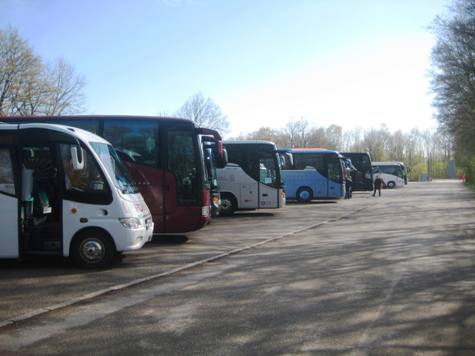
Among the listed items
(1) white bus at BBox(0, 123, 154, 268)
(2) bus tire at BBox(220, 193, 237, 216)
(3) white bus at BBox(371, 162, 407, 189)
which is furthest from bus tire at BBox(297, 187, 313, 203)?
(3) white bus at BBox(371, 162, 407, 189)

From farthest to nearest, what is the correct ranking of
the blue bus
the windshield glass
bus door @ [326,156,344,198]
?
bus door @ [326,156,344,198]
the blue bus
the windshield glass

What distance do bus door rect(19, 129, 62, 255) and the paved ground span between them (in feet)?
1.86

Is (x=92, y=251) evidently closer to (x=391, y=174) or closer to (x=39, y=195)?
(x=39, y=195)

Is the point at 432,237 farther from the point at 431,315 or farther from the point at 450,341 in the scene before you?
the point at 450,341

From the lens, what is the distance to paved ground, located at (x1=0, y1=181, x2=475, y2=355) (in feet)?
17.5

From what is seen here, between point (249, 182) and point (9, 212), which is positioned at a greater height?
point (249, 182)

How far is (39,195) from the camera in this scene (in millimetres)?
9805

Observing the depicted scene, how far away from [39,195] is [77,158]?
120 centimetres

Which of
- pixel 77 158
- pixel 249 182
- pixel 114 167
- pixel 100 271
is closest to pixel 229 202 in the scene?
pixel 249 182

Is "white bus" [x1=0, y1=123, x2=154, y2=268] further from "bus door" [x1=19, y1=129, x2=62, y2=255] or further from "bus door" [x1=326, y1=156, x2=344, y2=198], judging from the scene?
"bus door" [x1=326, y1=156, x2=344, y2=198]

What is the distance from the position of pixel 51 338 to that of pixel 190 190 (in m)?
7.70

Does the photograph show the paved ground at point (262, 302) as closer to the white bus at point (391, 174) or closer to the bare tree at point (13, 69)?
the bare tree at point (13, 69)

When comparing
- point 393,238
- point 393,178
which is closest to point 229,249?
point 393,238

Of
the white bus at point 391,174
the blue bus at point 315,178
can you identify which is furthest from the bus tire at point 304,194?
the white bus at point 391,174
